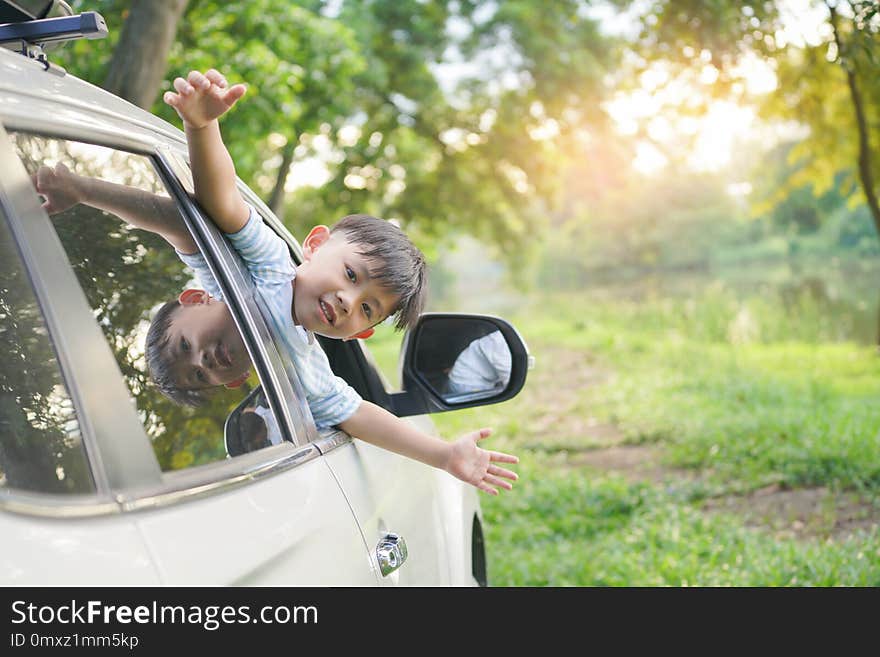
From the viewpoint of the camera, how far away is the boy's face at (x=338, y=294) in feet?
6.73

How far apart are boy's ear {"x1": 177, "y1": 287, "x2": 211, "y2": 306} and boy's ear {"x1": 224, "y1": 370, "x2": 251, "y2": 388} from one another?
0.52ft

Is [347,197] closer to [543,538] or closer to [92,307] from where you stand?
[543,538]

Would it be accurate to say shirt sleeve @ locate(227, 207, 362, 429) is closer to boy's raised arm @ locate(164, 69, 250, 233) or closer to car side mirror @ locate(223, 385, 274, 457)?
boy's raised arm @ locate(164, 69, 250, 233)

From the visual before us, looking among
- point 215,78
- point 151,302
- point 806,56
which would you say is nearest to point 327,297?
point 151,302

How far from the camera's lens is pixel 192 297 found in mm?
1867

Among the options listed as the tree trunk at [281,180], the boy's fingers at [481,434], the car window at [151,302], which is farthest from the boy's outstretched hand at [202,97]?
the tree trunk at [281,180]

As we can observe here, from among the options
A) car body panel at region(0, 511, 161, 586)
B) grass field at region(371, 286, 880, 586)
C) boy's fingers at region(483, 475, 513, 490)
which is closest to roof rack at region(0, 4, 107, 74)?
car body panel at region(0, 511, 161, 586)

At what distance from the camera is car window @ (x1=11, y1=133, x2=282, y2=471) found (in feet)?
4.84

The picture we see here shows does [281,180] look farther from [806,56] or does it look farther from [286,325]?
[286,325]

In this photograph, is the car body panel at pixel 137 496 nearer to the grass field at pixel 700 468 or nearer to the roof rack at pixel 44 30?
the roof rack at pixel 44 30

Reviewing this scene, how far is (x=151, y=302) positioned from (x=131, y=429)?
52 cm

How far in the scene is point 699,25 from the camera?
35.3 feet

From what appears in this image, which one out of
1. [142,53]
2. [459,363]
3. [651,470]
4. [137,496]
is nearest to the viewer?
[137,496]
